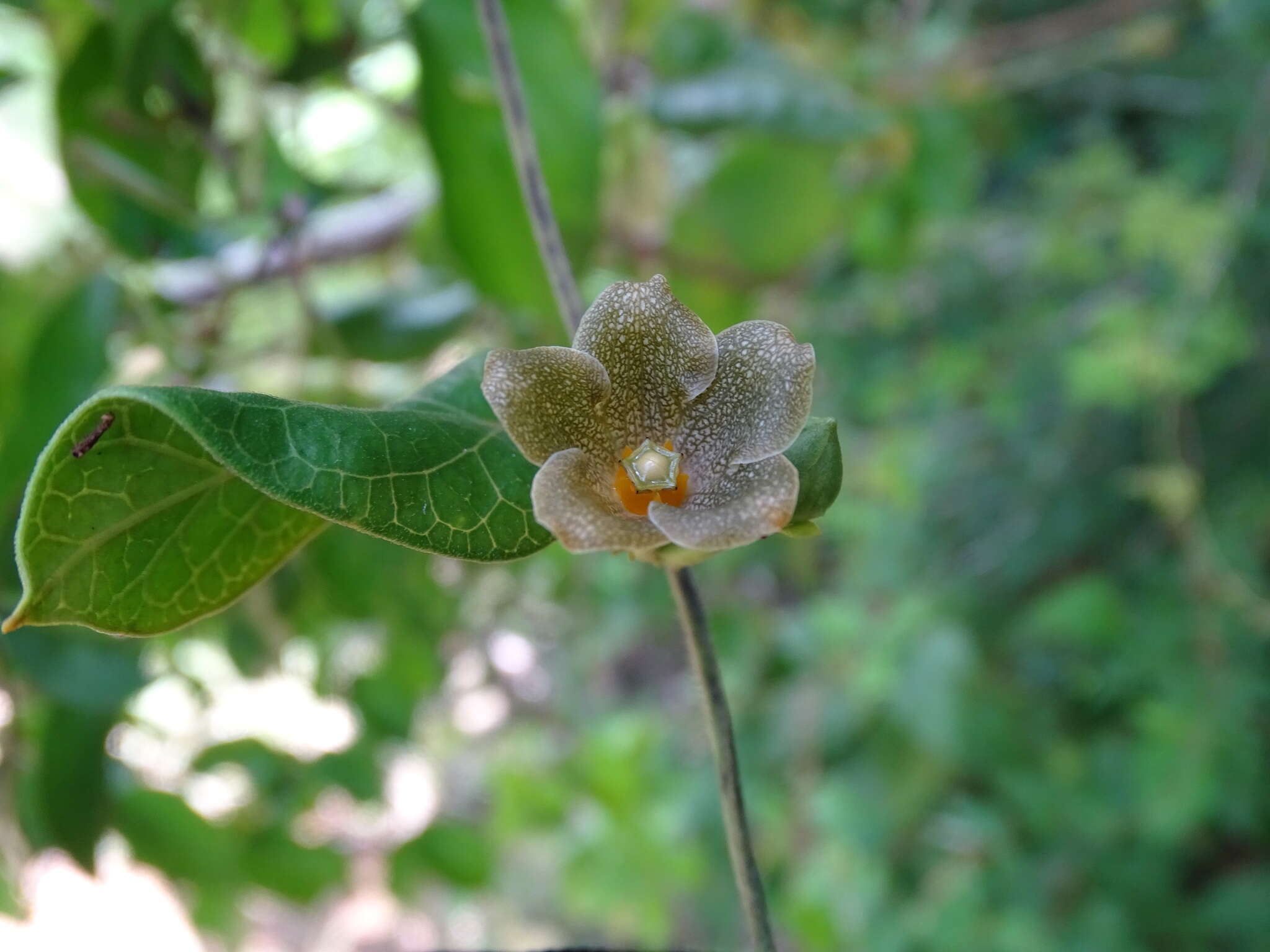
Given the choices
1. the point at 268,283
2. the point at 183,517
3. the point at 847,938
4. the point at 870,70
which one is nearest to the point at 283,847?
the point at 268,283

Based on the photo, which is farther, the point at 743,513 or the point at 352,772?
the point at 352,772

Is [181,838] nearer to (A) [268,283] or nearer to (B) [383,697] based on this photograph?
(B) [383,697]

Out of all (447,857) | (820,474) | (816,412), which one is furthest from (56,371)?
(816,412)

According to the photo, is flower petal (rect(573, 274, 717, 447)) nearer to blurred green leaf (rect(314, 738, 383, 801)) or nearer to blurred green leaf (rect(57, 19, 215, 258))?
blurred green leaf (rect(57, 19, 215, 258))

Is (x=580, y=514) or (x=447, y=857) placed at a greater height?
(x=580, y=514)

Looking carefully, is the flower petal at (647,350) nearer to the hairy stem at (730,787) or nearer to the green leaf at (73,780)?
the hairy stem at (730,787)

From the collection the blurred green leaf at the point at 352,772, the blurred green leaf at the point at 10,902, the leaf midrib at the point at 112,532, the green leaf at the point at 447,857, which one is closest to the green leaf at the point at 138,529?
the leaf midrib at the point at 112,532

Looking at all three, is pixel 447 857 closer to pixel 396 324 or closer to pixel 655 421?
pixel 396 324
